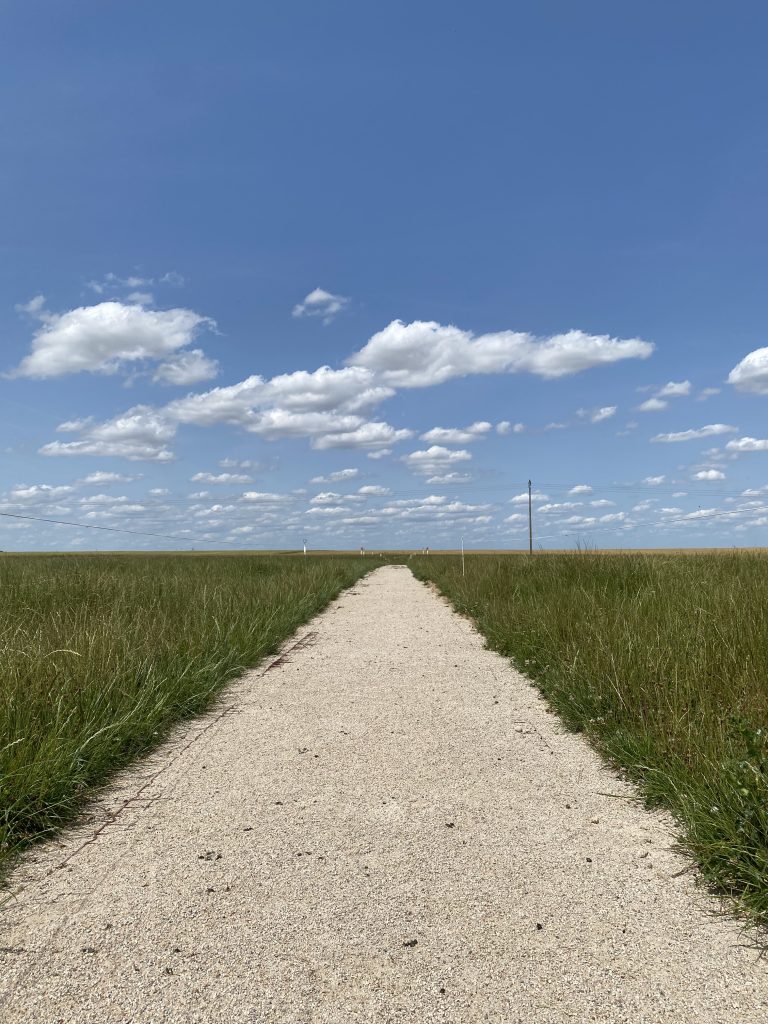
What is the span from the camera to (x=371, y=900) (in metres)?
2.90

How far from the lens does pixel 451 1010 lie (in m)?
2.25

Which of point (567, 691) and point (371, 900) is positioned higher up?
point (567, 691)

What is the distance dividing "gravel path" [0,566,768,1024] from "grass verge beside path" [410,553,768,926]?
0.22m

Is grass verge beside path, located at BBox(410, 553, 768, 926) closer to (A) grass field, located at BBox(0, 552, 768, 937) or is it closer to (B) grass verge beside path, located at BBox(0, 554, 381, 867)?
(A) grass field, located at BBox(0, 552, 768, 937)

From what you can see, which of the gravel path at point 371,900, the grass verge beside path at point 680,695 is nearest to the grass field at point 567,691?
the grass verge beside path at point 680,695

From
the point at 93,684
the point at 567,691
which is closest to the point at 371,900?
the point at 93,684

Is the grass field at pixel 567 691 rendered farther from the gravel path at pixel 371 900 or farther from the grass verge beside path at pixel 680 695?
the gravel path at pixel 371 900

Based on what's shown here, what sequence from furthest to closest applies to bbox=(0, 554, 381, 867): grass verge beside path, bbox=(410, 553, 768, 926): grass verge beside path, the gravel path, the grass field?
bbox=(0, 554, 381, 867): grass verge beside path < the grass field < bbox=(410, 553, 768, 926): grass verge beside path < the gravel path

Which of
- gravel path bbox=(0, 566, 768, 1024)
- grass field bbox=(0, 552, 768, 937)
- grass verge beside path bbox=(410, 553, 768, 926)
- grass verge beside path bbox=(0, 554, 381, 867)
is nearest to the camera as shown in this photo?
gravel path bbox=(0, 566, 768, 1024)

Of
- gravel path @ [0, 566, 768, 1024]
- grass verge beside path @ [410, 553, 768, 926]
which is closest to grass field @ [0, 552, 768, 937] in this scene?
grass verge beside path @ [410, 553, 768, 926]

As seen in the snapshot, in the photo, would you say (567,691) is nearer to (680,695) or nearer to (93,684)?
(680,695)

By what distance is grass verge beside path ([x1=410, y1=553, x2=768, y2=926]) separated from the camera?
3201mm

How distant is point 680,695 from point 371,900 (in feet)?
10.6

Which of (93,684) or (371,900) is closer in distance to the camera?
(371,900)
